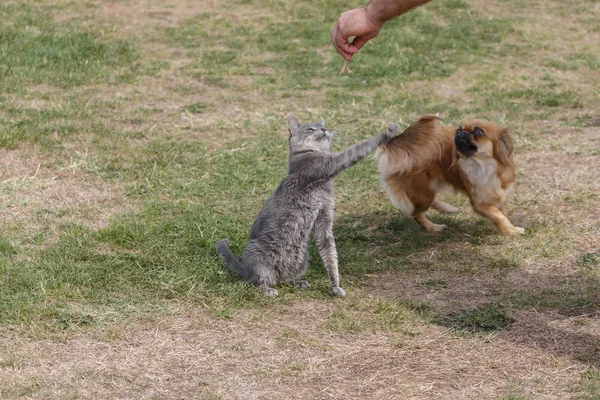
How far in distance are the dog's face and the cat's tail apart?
74.7 inches

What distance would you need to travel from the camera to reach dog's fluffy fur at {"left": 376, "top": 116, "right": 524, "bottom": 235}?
6.14m

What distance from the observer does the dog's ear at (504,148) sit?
6215 mm

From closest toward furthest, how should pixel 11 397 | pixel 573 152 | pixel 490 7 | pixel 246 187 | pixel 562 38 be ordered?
1. pixel 11 397
2. pixel 246 187
3. pixel 573 152
4. pixel 562 38
5. pixel 490 7

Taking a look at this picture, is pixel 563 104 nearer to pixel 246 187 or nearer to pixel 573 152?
pixel 573 152

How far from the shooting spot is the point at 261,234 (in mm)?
5227

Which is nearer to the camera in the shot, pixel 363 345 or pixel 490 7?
pixel 363 345

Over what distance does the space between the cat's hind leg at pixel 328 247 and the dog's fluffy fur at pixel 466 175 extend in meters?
0.86

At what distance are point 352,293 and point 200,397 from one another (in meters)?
1.51

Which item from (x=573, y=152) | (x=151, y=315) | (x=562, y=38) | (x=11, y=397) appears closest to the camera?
(x=11, y=397)

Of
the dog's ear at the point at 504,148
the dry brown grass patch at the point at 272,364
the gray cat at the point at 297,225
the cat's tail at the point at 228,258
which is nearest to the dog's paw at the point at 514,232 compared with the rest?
the dog's ear at the point at 504,148

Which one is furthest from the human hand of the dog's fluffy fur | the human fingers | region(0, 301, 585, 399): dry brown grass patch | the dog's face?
region(0, 301, 585, 399): dry brown grass patch

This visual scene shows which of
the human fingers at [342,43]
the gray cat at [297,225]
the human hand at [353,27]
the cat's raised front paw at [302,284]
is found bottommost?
the cat's raised front paw at [302,284]

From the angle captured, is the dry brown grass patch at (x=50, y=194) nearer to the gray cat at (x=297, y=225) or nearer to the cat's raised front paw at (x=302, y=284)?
the gray cat at (x=297, y=225)

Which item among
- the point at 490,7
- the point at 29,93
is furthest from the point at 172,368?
the point at 490,7
